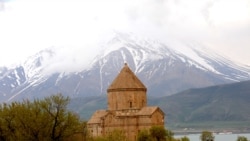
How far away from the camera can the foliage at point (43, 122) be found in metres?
50.5

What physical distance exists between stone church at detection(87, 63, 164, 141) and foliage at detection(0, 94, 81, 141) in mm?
21713

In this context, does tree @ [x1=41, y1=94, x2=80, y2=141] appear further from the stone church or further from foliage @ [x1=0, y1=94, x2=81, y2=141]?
the stone church

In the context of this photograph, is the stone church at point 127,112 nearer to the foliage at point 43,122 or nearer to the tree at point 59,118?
the tree at point 59,118

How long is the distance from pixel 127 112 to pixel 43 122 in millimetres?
24987

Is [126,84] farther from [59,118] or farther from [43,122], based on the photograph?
[43,122]

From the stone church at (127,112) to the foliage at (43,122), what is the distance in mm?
21713

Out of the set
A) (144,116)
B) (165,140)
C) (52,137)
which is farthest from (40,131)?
(144,116)

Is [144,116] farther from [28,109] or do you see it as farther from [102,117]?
[28,109]

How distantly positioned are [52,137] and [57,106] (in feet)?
9.29

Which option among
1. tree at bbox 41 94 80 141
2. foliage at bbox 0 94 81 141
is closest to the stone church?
tree at bbox 41 94 80 141

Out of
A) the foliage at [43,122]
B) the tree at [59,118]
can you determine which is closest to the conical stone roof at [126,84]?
the foliage at [43,122]

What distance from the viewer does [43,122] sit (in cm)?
5066

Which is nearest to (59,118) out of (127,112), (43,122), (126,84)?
(43,122)

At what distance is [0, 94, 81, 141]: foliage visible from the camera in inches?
1987
